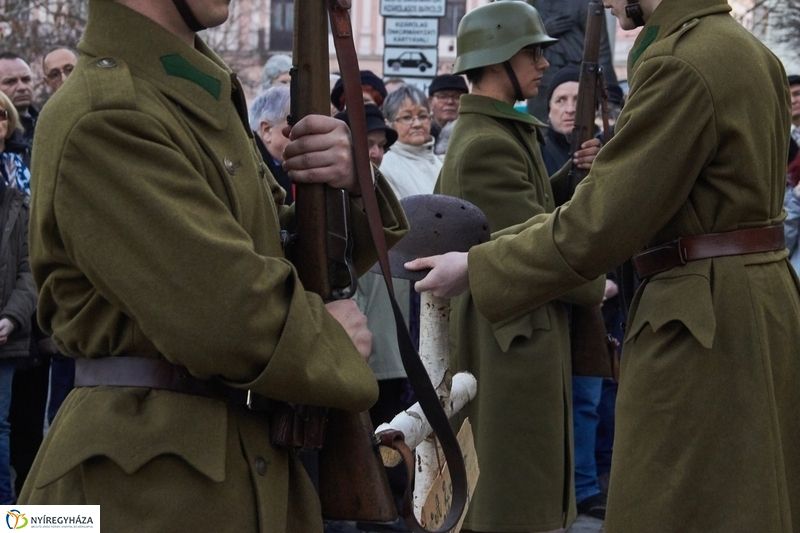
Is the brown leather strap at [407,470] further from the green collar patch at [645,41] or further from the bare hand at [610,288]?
the bare hand at [610,288]

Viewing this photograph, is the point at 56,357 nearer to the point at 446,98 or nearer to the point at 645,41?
the point at 446,98

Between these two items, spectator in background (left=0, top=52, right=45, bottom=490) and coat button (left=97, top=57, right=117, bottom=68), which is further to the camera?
spectator in background (left=0, top=52, right=45, bottom=490)

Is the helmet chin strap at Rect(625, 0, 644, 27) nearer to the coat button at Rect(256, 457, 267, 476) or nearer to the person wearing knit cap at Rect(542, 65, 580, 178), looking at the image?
the coat button at Rect(256, 457, 267, 476)

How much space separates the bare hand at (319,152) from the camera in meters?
2.59

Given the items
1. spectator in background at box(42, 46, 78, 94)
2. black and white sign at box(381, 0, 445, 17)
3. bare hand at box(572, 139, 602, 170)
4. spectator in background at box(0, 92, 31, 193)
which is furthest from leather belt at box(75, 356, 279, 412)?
black and white sign at box(381, 0, 445, 17)

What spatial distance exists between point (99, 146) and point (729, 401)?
192 cm

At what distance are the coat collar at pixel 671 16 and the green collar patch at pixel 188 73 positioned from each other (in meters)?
1.61

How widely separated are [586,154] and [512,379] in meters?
1.13

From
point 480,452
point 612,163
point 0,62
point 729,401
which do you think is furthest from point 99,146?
point 0,62

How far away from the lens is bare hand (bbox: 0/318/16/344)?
618 cm

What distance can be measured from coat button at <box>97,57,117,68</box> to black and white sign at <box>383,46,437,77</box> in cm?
992

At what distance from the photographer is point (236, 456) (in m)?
2.43

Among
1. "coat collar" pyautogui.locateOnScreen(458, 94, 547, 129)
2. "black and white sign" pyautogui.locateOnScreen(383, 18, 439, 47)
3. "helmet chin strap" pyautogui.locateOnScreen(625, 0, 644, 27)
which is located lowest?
"black and white sign" pyautogui.locateOnScreen(383, 18, 439, 47)

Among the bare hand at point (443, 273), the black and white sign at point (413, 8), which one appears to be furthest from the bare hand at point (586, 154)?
the black and white sign at point (413, 8)
